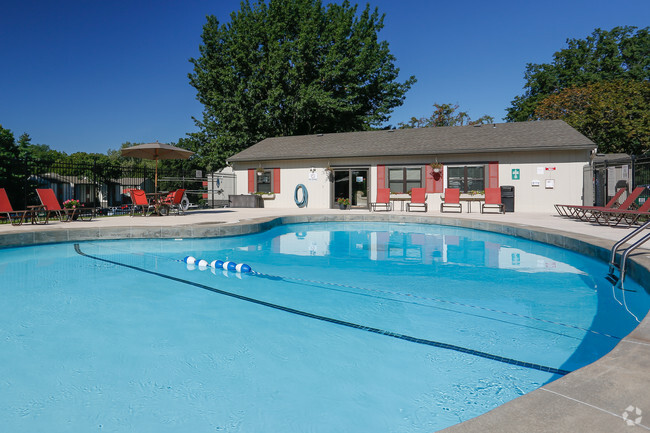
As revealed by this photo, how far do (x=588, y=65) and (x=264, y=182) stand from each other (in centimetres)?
3068

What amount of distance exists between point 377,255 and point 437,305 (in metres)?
3.02

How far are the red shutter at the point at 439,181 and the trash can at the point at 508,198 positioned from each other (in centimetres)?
221

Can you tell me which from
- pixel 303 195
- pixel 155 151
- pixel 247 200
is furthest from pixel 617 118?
pixel 155 151

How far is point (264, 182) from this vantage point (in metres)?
17.6

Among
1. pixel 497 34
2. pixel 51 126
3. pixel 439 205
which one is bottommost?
pixel 439 205

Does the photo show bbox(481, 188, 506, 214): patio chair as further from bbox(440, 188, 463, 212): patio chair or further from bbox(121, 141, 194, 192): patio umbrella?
bbox(121, 141, 194, 192): patio umbrella

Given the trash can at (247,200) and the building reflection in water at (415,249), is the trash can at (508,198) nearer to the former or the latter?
the building reflection in water at (415,249)

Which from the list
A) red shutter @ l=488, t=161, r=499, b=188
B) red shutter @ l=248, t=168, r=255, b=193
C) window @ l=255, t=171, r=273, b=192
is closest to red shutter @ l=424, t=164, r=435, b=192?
red shutter @ l=488, t=161, r=499, b=188

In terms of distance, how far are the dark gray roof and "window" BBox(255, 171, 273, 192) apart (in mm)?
844

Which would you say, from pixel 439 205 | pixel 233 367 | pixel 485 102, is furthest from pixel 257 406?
pixel 485 102

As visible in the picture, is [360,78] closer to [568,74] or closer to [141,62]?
[141,62]

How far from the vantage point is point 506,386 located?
246 cm

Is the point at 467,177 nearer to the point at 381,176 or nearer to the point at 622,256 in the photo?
the point at 381,176

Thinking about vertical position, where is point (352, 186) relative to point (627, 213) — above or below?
above
